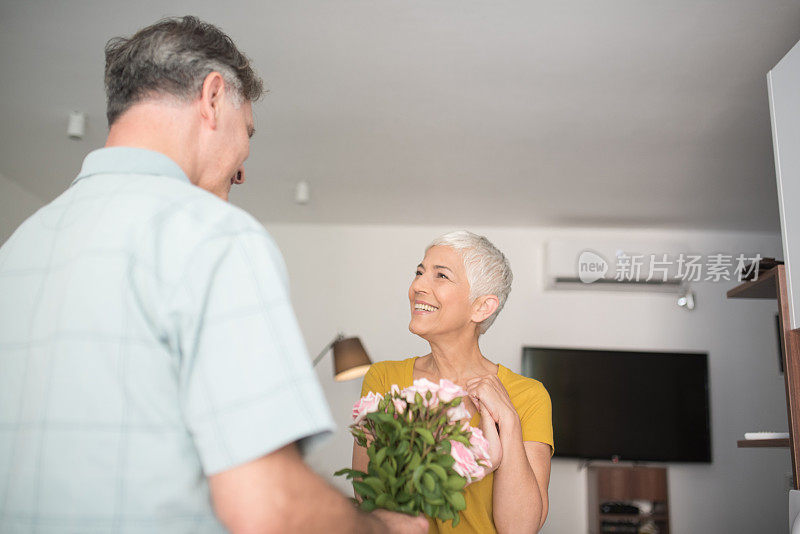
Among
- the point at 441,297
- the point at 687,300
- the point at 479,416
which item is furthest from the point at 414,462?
the point at 687,300

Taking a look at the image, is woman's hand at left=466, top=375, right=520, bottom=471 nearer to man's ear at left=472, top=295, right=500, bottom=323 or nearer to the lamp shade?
man's ear at left=472, top=295, right=500, bottom=323

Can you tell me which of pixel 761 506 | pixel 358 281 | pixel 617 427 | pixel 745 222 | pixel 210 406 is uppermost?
pixel 745 222

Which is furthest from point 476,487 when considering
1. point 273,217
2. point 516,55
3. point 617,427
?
point 273,217

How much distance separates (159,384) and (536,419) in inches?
48.1

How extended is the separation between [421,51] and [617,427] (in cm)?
352

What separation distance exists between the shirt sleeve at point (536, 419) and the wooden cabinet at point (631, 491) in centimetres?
348

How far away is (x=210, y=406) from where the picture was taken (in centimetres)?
71

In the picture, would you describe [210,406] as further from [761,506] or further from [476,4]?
[761,506]

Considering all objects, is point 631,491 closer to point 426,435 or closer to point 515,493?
point 515,493

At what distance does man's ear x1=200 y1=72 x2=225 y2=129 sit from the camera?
96 centimetres

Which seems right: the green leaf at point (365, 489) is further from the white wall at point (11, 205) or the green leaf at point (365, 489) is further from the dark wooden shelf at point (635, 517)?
the white wall at point (11, 205)

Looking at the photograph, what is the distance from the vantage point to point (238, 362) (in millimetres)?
710

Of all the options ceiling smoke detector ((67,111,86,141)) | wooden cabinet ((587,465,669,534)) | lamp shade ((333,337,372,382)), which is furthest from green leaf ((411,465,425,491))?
wooden cabinet ((587,465,669,534))

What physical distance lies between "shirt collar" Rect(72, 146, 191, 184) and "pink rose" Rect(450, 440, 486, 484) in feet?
2.09
